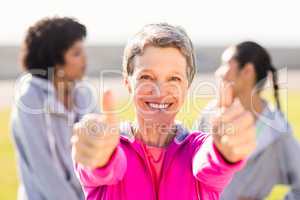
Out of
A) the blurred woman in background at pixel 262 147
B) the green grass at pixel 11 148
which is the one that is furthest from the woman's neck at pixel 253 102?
the green grass at pixel 11 148

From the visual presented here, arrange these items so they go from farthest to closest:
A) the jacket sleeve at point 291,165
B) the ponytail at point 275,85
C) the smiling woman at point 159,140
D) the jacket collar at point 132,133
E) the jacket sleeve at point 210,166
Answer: the ponytail at point 275,85
the jacket sleeve at point 291,165
the jacket collar at point 132,133
the smiling woman at point 159,140
the jacket sleeve at point 210,166

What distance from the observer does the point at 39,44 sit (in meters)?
4.57

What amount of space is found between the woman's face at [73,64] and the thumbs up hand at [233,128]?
2852 millimetres

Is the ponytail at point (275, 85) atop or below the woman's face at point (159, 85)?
below

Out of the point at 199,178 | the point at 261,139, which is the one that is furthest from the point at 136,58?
the point at 261,139

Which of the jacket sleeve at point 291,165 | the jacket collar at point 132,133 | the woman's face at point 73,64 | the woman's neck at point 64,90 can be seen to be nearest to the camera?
the jacket collar at point 132,133

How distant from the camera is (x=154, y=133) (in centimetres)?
213

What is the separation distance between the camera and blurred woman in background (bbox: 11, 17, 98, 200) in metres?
4.10

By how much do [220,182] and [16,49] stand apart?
18.3 meters

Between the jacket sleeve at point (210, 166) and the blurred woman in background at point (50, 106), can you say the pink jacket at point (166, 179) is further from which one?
the blurred woman in background at point (50, 106)

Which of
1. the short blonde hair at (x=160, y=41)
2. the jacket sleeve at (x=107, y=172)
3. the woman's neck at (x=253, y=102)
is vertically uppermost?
the short blonde hair at (x=160, y=41)

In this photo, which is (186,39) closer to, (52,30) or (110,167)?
(110,167)

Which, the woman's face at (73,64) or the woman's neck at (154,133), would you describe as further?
the woman's face at (73,64)

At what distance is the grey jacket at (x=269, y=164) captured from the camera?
4.03 m
